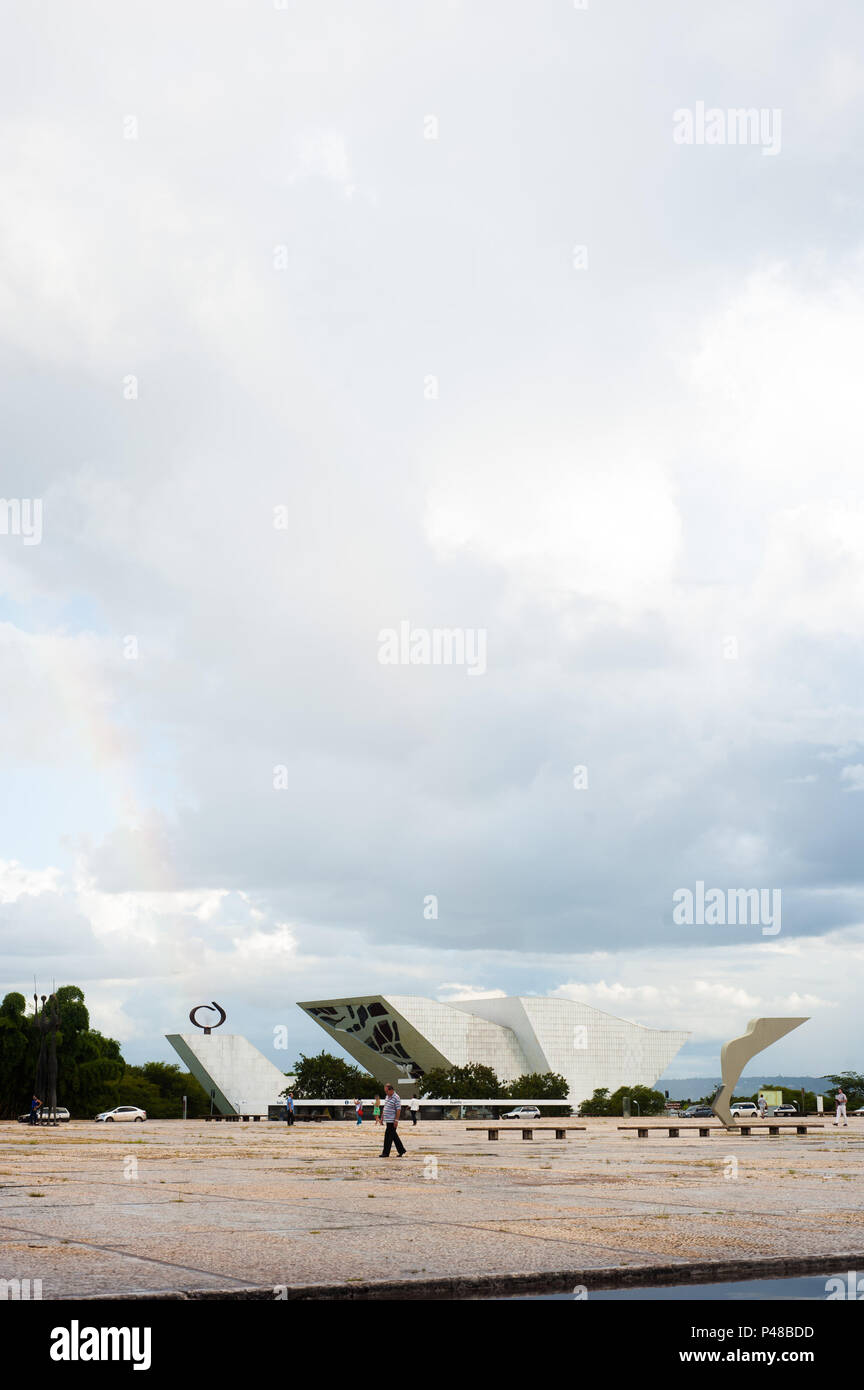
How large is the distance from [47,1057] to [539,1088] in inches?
1477

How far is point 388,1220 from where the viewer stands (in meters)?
10.9

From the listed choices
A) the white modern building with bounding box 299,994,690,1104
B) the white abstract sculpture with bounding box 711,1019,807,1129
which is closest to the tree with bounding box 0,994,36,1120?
the white modern building with bounding box 299,994,690,1104

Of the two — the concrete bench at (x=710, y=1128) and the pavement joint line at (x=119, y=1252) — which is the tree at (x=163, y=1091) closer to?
the concrete bench at (x=710, y=1128)

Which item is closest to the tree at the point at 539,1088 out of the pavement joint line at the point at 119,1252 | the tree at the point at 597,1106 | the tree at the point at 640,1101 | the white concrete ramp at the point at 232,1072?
the tree at the point at 597,1106

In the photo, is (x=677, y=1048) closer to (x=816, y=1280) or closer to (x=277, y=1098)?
(x=277, y=1098)

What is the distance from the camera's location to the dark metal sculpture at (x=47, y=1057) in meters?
55.4

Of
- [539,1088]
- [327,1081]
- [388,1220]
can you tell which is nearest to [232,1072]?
[327,1081]

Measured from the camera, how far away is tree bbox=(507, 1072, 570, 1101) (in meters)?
84.8

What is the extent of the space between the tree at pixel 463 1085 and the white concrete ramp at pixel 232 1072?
10.5 meters

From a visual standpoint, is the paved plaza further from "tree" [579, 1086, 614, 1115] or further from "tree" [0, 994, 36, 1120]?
"tree" [579, 1086, 614, 1115]

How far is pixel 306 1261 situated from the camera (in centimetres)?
810

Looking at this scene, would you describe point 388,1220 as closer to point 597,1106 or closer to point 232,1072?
point 232,1072

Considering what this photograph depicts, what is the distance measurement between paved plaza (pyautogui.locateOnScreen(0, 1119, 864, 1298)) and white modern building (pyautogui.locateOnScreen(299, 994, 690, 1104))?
243 feet
